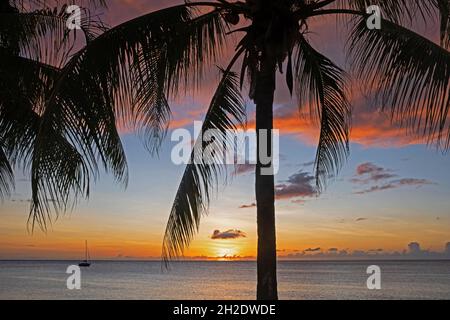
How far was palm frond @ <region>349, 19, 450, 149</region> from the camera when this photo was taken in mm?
7184

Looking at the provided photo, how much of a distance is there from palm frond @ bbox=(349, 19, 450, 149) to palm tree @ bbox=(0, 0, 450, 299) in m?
0.01

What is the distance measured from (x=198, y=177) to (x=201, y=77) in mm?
1291

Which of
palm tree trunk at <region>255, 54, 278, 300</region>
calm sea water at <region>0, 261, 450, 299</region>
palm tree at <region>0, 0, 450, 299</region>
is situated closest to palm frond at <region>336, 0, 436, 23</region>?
palm tree at <region>0, 0, 450, 299</region>

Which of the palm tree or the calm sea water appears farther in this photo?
the calm sea water

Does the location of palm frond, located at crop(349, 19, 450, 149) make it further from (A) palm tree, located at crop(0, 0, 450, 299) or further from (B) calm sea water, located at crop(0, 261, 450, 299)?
(B) calm sea water, located at crop(0, 261, 450, 299)

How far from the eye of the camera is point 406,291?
7325cm

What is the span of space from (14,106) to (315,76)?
501 cm

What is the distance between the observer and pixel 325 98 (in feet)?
34.0

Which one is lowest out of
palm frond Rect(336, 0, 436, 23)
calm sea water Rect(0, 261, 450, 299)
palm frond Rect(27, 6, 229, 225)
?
calm sea water Rect(0, 261, 450, 299)

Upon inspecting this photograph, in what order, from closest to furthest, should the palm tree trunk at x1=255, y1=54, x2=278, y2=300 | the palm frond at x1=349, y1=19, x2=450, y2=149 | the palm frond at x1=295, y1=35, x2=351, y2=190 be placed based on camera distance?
1. the palm frond at x1=349, y1=19, x2=450, y2=149
2. the palm tree trunk at x1=255, y1=54, x2=278, y2=300
3. the palm frond at x1=295, y1=35, x2=351, y2=190

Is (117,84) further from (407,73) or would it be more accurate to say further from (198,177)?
(407,73)

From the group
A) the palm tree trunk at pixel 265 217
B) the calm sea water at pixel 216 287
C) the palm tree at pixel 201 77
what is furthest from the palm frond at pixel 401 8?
the calm sea water at pixel 216 287

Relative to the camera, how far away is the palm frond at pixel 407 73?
7.18 meters

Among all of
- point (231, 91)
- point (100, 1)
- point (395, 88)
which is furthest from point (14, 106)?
point (395, 88)
